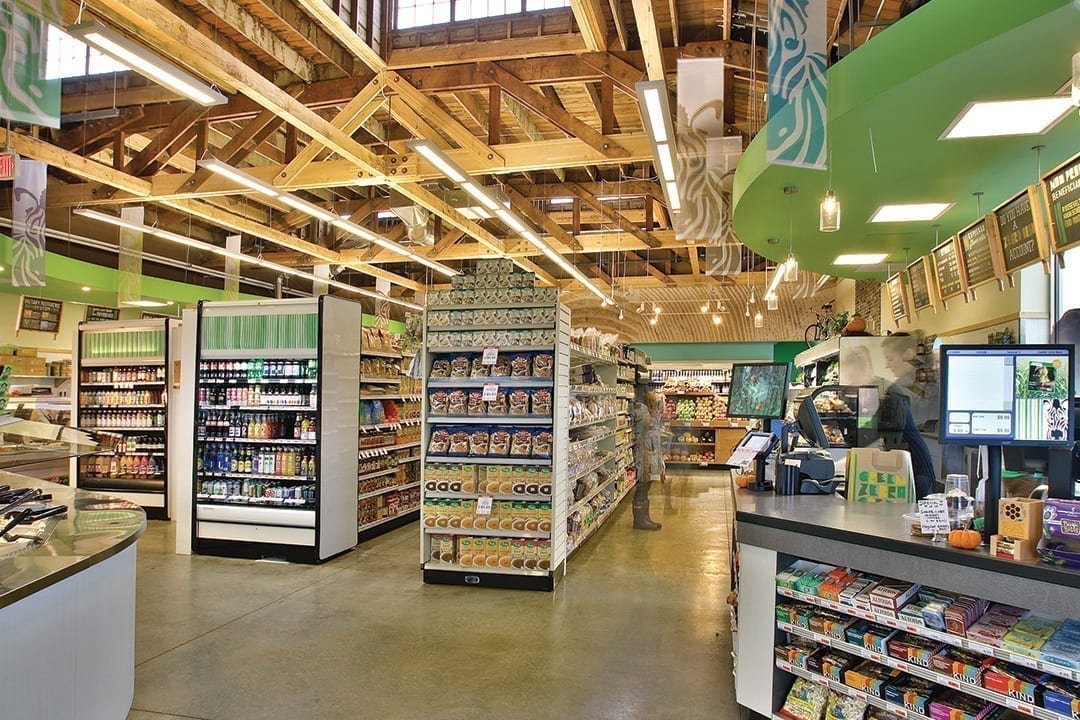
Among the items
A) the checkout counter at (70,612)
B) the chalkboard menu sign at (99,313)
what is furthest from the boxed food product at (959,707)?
the chalkboard menu sign at (99,313)

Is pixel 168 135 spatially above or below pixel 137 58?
above

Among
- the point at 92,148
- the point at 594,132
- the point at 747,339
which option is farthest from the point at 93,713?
the point at 747,339

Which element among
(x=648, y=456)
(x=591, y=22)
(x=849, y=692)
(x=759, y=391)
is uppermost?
(x=591, y=22)

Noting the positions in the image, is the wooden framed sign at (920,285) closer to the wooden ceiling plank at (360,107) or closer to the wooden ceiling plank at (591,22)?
the wooden ceiling plank at (591,22)

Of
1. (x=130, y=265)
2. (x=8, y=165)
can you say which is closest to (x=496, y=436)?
(x=8, y=165)

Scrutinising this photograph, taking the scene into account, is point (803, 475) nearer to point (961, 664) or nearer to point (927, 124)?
point (961, 664)

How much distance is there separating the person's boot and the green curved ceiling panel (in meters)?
4.03

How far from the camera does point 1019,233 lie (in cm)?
452

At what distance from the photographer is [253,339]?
283 inches

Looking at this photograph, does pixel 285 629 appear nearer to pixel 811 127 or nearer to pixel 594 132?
pixel 811 127

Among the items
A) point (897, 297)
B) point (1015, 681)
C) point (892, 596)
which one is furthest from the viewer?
point (897, 297)

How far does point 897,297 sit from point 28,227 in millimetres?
9716

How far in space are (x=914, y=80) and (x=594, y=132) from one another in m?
4.40

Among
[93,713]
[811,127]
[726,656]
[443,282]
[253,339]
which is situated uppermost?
[443,282]
